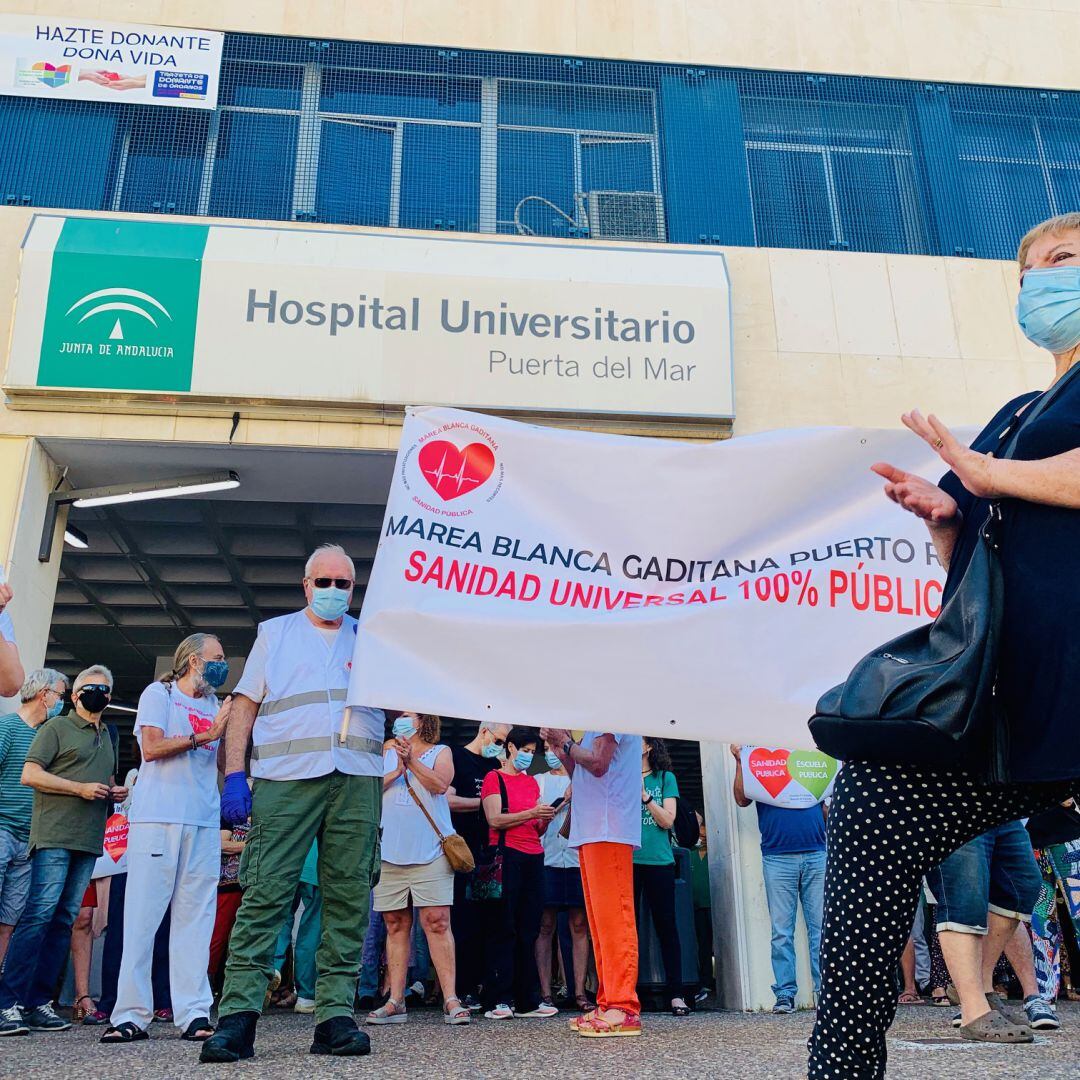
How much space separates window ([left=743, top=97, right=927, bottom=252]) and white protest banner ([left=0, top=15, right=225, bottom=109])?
17.3 ft

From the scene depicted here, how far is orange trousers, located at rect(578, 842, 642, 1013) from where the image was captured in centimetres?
539

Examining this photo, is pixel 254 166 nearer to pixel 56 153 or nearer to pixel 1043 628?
pixel 56 153

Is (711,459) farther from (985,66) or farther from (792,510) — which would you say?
(985,66)

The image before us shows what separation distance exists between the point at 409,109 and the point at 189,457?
13.3 feet

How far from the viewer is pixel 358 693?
185 inches

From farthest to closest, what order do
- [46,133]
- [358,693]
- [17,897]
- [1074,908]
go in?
1. [46,133]
2. [1074,908]
3. [17,897]
4. [358,693]

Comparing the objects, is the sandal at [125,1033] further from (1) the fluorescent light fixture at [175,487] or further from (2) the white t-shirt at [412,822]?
(1) the fluorescent light fixture at [175,487]

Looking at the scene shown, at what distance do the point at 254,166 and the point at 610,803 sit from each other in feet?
24.1

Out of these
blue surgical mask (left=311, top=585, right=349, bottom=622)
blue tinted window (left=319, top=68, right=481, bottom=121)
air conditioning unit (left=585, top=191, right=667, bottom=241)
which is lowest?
blue surgical mask (left=311, top=585, right=349, bottom=622)

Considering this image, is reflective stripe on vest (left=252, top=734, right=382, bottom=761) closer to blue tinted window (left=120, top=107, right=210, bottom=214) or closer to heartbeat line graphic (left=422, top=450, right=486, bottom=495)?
heartbeat line graphic (left=422, top=450, right=486, bottom=495)

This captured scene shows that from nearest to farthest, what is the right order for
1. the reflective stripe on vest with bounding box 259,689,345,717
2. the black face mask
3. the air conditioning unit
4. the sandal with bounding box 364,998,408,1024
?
the reflective stripe on vest with bounding box 259,689,345,717
the sandal with bounding box 364,998,408,1024
the black face mask
the air conditioning unit

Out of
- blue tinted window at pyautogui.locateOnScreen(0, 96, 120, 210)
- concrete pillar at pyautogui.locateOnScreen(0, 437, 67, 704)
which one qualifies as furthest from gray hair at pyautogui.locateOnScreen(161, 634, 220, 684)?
blue tinted window at pyautogui.locateOnScreen(0, 96, 120, 210)

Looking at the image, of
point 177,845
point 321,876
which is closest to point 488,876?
point 177,845

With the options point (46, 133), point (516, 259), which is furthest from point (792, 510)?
point (46, 133)
